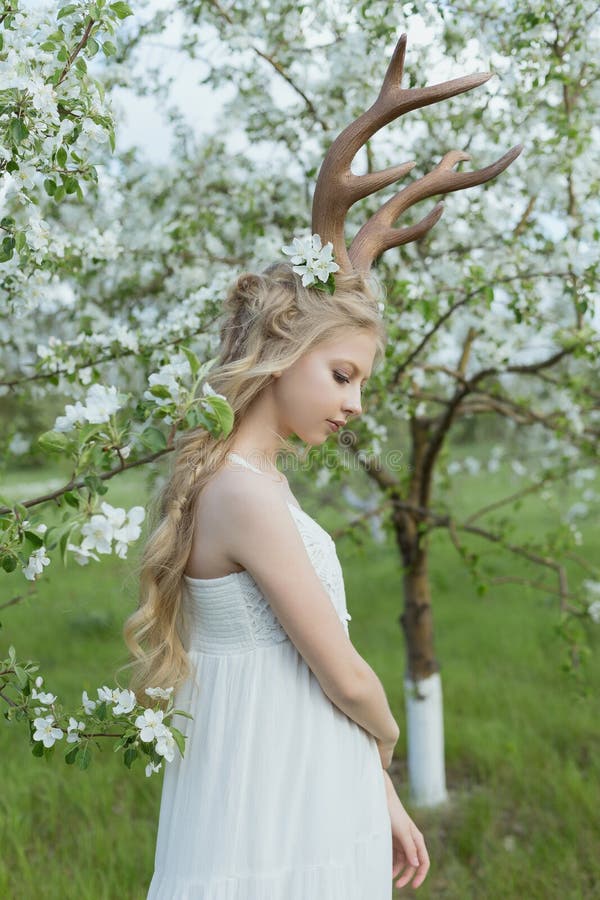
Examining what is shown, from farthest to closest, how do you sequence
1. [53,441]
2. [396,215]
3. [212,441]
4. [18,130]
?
[396,215] < [212,441] < [18,130] < [53,441]

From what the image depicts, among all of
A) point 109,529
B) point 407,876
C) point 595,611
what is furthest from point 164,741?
point 595,611

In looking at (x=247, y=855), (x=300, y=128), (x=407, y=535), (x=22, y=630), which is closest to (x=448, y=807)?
(x=407, y=535)

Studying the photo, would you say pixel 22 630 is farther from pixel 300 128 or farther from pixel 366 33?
pixel 366 33

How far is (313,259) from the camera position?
68.1 inches

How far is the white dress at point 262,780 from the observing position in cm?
167

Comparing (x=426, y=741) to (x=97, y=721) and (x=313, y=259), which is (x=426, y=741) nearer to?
(x=97, y=721)

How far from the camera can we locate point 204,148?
4.16 m

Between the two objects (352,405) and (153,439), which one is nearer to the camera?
(153,439)

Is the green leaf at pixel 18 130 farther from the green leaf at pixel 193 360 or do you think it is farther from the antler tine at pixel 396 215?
the antler tine at pixel 396 215

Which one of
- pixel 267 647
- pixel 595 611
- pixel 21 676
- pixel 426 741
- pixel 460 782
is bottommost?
pixel 460 782

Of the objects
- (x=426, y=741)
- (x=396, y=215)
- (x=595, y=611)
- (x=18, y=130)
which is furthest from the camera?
(x=426, y=741)

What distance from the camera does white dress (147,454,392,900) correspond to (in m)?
1.67

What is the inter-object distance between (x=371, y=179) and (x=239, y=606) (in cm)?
92

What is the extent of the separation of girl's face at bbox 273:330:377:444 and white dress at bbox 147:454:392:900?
0.52 feet
